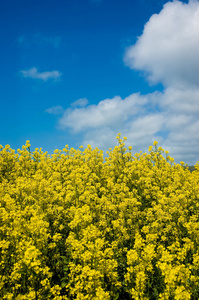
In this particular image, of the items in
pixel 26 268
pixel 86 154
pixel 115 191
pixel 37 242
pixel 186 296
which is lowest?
pixel 186 296

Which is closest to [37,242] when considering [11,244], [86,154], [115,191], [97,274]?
[11,244]

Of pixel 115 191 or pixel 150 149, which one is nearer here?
pixel 115 191

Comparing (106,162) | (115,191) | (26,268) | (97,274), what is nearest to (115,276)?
(97,274)

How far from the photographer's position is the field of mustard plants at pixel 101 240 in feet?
19.5

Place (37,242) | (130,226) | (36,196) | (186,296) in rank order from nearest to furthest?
(186,296) → (37,242) → (130,226) → (36,196)

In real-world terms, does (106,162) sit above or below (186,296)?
above

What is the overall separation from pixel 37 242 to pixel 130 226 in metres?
3.52

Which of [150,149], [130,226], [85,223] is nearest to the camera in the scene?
[85,223]

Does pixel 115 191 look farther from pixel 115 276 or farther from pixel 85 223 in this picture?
pixel 115 276

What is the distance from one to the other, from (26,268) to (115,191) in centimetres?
596

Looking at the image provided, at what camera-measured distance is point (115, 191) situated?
1149 centimetres

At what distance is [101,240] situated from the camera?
21.9ft

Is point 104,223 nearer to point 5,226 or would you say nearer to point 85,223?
point 85,223

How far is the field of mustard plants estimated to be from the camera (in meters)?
5.96
